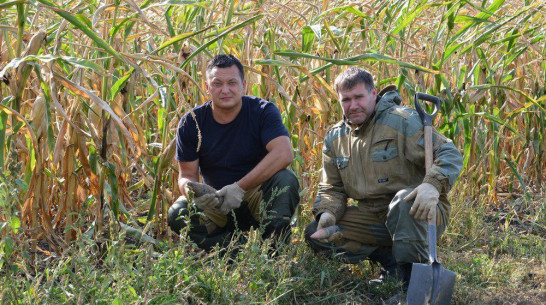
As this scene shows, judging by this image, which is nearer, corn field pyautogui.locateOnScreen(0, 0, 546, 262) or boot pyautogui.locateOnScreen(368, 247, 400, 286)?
corn field pyautogui.locateOnScreen(0, 0, 546, 262)

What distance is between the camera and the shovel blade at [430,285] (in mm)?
2975

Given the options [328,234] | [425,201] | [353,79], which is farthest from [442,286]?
[353,79]

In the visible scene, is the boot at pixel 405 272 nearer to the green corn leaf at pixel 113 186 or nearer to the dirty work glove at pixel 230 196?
the dirty work glove at pixel 230 196

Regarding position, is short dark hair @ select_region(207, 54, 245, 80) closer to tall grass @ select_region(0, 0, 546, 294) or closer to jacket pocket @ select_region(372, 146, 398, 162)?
tall grass @ select_region(0, 0, 546, 294)

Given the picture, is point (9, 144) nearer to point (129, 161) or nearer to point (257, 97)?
point (129, 161)

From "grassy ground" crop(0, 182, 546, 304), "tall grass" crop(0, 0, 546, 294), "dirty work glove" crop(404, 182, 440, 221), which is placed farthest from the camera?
"dirty work glove" crop(404, 182, 440, 221)

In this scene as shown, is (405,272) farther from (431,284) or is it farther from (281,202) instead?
(281,202)

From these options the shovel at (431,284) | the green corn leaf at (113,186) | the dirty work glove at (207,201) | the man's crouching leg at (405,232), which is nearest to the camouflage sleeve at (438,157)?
the man's crouching leg at (405,232)

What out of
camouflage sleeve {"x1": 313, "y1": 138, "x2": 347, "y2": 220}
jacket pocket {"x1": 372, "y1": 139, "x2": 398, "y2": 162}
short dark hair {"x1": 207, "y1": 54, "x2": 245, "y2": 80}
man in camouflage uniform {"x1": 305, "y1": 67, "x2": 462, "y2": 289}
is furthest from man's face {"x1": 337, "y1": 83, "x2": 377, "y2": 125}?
short dark hair {"x1": 207, "y1": 54, "x2": 245, "y2": 80}

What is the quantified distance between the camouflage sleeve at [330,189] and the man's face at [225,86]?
533 mm

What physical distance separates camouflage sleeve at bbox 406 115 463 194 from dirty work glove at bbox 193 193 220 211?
920mm

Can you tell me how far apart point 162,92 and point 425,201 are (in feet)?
4.10

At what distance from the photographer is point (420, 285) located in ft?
9.81

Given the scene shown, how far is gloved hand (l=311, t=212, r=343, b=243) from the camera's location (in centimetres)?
345
